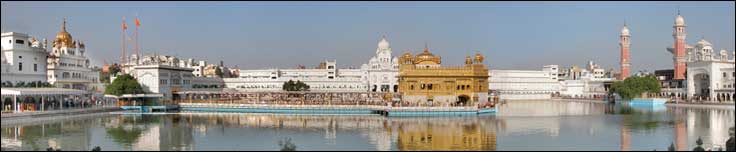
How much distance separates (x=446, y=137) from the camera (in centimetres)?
2266

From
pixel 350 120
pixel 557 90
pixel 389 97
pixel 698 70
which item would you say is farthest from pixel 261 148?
pixel 557 90

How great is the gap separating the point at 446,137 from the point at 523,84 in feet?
196

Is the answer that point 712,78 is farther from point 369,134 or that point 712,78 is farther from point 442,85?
point 369,134

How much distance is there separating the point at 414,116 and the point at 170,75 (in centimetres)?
2438

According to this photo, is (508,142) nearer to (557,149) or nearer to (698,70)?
(557,149)

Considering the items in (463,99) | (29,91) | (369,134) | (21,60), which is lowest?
(369,134)

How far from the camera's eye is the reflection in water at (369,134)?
20422 millimetres

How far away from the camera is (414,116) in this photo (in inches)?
1351

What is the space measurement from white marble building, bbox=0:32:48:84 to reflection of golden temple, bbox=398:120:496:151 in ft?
79.5

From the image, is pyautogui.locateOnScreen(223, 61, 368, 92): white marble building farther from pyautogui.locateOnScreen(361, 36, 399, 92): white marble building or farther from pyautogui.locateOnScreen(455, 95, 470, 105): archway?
pyautogui.locateOnScreen(455, 95, 470, 105): archway

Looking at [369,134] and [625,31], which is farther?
[625,31]

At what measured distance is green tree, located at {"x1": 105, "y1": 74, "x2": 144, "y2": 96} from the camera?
42.9 m

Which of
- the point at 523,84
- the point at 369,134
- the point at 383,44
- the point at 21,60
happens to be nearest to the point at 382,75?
the point at 383,44

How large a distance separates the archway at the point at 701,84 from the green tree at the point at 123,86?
47.3m
